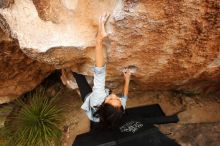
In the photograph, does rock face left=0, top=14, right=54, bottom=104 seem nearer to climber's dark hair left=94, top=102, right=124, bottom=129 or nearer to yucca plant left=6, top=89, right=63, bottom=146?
yucca plant left=6, top=89, right=63, bottom=146

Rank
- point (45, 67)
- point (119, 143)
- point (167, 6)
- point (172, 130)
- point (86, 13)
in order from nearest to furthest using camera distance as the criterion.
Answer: point (167, 6) < point (86, 13) < point (119, 143) < point (172, 130) < point (45, 67)

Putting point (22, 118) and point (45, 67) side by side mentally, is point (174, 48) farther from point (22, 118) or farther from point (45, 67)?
point (22, 118)

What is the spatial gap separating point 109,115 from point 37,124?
74.2 inches

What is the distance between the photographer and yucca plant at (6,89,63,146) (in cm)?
529

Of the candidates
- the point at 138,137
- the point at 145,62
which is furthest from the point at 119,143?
the point at 145,62

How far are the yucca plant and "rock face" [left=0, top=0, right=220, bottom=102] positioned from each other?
4.43ft

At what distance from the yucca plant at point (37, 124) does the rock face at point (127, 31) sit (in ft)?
4.43

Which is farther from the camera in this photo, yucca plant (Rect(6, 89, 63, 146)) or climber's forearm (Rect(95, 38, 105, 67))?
yucca plant (Rect(6, 89, 63, 146))

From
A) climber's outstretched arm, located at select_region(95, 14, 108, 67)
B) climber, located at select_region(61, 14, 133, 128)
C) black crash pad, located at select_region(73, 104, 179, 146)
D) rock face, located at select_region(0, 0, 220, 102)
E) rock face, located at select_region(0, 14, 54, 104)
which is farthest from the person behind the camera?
rock face, located at select_region(0, 14, 54, 104)

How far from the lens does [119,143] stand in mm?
4035

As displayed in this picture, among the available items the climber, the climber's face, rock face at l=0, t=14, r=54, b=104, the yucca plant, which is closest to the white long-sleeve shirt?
the climber

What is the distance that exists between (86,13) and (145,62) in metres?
Answer: 0.95

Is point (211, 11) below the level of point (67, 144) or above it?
above

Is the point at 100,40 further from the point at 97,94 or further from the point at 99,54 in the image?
the point at 97,94
